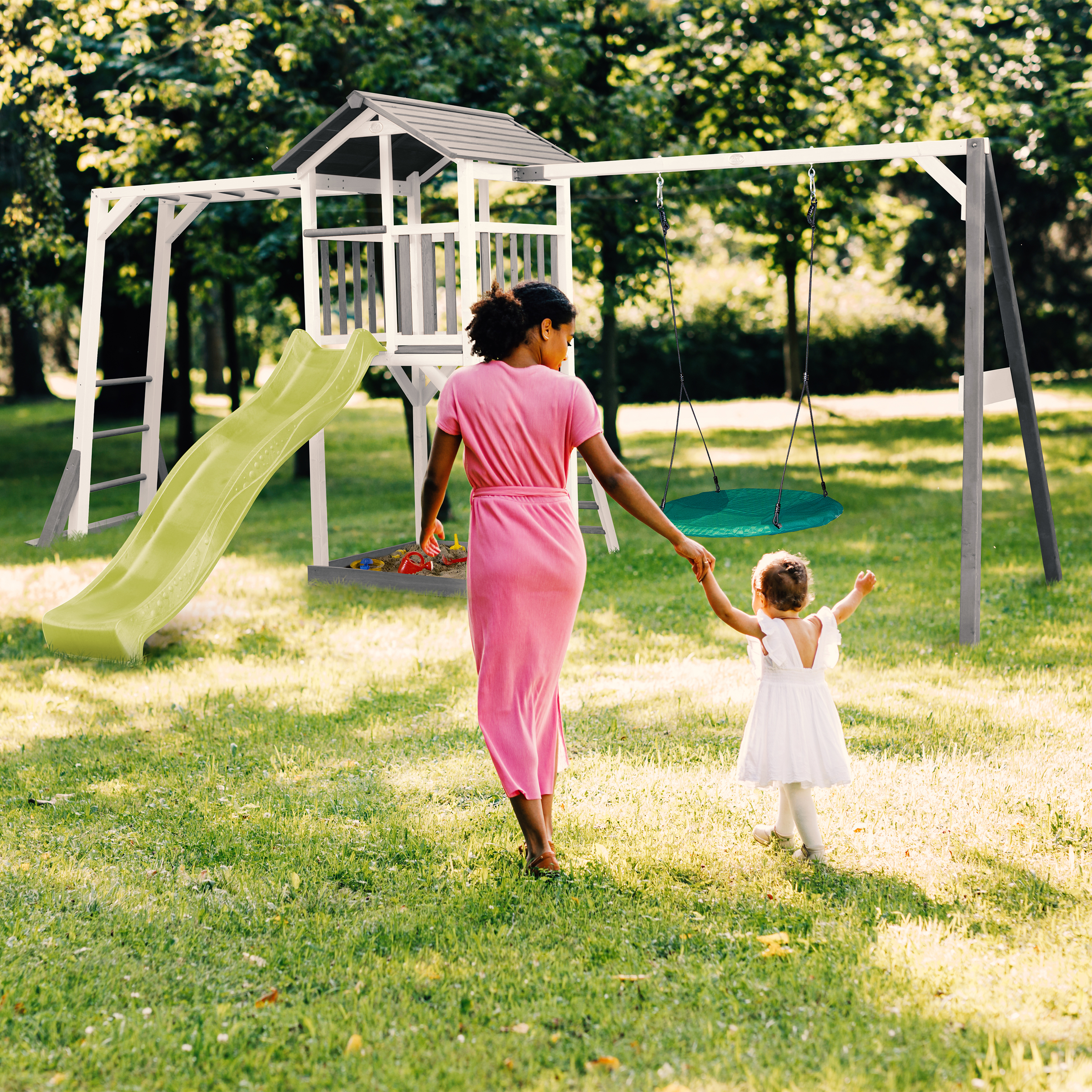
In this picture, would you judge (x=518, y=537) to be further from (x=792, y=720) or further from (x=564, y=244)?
(x=564, y=244)

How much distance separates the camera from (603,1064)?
3127 millimetres

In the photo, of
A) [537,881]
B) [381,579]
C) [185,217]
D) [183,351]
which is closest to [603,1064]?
[537,881]

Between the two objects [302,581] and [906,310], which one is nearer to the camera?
[302,581]

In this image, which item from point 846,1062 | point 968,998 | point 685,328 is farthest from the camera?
point 685,328

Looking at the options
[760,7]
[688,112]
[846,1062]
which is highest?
[760,7]

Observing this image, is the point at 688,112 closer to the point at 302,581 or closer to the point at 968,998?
the point at 302,581

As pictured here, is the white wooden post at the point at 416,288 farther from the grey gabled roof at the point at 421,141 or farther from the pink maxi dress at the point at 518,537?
the pink maxi dress at the point at 518,537

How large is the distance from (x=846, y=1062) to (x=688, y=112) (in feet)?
49.4

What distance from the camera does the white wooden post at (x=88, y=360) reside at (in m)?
9.68

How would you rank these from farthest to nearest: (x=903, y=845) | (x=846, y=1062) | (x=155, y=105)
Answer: (x=155, y=105), (x=903, y=845), (x=846, y=1062)

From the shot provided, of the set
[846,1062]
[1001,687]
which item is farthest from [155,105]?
[846,1062]

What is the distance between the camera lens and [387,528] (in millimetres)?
12586

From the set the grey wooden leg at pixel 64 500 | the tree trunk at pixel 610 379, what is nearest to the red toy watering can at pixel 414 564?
the grey wooden leg at pixel 64 500

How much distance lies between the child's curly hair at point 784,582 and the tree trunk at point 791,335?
15310 mm
